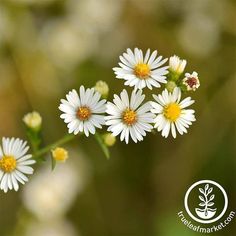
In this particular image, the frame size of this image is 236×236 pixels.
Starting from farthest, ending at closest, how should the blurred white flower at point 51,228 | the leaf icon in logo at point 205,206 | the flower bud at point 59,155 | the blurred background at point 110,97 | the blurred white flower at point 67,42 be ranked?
1. the blurred white flower at point 67,42
2. the blurred background at point 110,97
3. the blurred white flower at point 51,228
4. the leaf icon in logo at point 205,206
5. the flower bud at point 59,155

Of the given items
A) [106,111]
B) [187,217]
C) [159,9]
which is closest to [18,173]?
[106,111]

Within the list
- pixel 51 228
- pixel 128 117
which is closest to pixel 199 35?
pixel 51 228

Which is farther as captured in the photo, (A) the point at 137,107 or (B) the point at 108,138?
(B) the point at 108,138

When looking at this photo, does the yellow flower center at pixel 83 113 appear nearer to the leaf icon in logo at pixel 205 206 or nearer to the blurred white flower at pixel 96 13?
the leaf icon in logo at pixel 205 206

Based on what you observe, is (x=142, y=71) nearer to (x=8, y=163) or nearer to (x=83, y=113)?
(x=83, y=113)

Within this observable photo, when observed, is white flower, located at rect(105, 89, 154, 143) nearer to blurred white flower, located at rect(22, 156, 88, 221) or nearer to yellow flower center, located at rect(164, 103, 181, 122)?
yellow flower center, located at rect(164, 103, 181, 122)

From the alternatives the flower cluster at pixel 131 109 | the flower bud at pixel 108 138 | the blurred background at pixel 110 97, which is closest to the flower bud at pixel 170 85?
the flower cluster at pixel 131 109

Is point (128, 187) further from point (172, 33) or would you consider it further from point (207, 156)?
point (172, 33)
